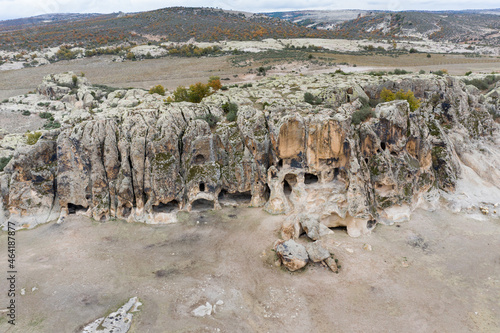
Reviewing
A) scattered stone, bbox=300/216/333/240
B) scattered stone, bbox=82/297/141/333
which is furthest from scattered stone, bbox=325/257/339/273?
scattered stone, bbox=82/297/141/333

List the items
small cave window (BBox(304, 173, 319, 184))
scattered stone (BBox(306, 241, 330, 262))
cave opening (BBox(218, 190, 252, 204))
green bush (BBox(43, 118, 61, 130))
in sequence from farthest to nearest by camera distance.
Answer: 1. green bush (BBox(43, 118, 61, 130))
2. cave opening (BBox(218, 190, 252, 204))
3. small cave window (BBox(304, 173, 319, 184))
4. scattered stone (BBox(306, 241, 330, 262))

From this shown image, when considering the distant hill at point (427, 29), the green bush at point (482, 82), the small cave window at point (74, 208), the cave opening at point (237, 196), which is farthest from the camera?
the distant hill at point (427, 29)

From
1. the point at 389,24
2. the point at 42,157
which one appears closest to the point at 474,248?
the point at 42,157

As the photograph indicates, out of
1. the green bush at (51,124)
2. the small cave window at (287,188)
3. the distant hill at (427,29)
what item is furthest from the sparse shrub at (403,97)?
the distant hill at (427,29)

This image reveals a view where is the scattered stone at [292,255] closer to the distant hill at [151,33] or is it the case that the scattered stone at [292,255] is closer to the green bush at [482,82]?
the green bush at [482,82]

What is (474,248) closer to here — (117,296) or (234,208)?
(234,208)

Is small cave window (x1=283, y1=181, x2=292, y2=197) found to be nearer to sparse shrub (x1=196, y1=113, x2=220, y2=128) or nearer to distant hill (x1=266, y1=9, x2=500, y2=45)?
sparse shrub (x1=196, y1=113, x2=220, y2=128)
